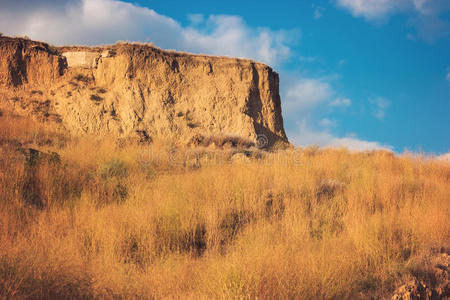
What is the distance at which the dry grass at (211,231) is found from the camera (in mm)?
2984

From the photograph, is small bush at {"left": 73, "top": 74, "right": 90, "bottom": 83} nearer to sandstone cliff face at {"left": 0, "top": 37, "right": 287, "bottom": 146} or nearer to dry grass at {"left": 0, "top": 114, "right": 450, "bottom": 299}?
sandstone cliff face at {"left": 0, "top": 37, "right": 287, "bottom": 146}

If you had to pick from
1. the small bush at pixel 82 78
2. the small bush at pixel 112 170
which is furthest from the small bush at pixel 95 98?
the small bush at pixel 112 170

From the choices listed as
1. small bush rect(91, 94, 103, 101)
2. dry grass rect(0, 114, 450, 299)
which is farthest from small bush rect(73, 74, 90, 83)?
dry grass rect(0, 114, 450, 299)

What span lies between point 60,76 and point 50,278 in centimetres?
1735

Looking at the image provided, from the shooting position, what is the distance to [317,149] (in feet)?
49.2

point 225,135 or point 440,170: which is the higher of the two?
point 225,135

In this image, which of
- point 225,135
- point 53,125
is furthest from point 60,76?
point 225,135

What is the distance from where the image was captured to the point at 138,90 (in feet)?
55.5

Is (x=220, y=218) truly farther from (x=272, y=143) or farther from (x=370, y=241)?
(x=272, y=143)

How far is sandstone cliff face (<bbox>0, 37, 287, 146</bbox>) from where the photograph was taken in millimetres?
15938

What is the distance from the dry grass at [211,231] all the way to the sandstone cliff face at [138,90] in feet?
23.9

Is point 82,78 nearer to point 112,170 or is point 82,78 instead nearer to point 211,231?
point 112,170

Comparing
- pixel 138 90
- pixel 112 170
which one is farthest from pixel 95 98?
pixel 112 170

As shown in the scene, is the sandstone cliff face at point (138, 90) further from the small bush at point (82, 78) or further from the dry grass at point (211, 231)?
the dry grass at point (211, 231)
